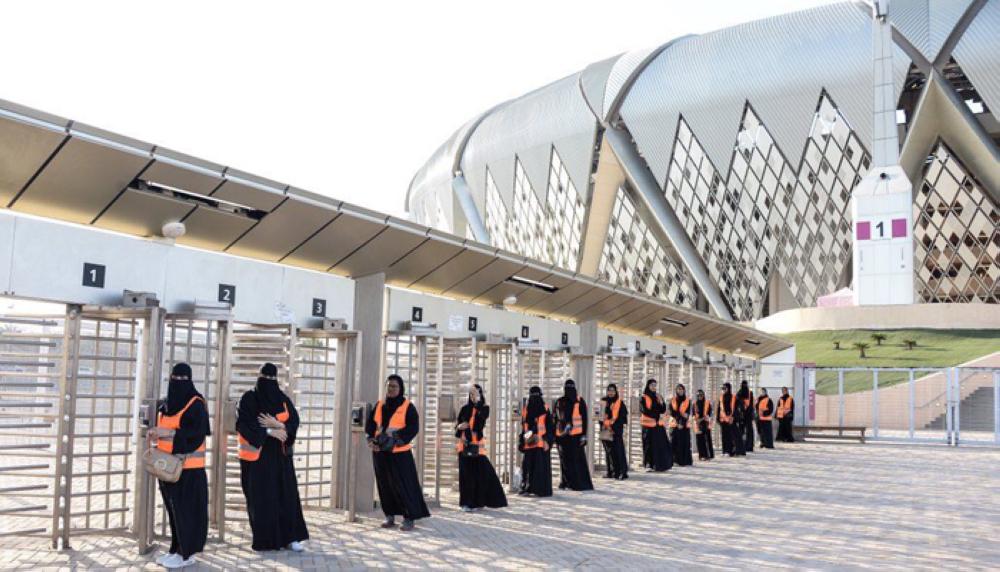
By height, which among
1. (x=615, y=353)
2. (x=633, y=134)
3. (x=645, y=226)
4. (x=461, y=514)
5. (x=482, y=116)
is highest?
(x=482, y=116)

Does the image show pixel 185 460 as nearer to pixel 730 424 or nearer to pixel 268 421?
pixel 268 421

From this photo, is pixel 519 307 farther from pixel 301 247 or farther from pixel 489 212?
pixel 489 212

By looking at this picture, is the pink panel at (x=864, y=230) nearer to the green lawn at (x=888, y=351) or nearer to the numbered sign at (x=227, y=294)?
the green lawn at (x=888, y=351)

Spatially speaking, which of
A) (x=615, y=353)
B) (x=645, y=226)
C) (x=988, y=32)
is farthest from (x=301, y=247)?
(x=645, y=226)

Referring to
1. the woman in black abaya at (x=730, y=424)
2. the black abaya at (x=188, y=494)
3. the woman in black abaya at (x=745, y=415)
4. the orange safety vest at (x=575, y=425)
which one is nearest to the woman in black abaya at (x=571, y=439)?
the orange safety vest at (x=575, y=425)

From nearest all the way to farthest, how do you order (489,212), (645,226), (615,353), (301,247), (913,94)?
(301,247), (615,353), (913,94), (645,226), (489,212)

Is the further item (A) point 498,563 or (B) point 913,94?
(B) point 913,94

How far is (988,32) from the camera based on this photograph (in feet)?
153

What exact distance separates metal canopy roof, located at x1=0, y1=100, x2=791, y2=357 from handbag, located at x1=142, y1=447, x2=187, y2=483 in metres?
2.68

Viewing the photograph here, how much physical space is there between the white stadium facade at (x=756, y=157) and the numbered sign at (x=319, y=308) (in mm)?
38386

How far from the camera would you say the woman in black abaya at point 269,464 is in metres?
8.73

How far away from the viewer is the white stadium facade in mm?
49406

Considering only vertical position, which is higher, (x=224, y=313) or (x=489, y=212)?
(x=489, y=212)

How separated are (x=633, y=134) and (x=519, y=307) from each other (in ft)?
138
